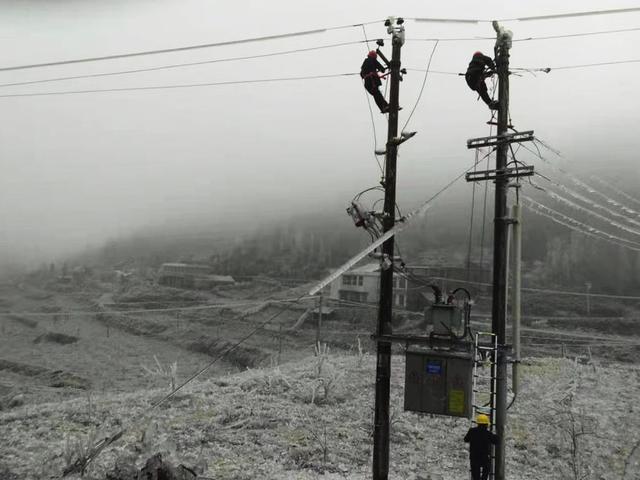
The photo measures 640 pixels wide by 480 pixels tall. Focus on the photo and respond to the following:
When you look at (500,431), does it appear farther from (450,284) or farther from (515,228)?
(450,284)

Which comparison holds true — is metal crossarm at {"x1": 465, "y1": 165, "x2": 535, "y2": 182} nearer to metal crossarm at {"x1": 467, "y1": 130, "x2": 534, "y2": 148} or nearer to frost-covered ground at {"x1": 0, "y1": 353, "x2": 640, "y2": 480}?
metal crossarm at {"x1": 467, "y1": 130, "x2": 534, "y2": 148}

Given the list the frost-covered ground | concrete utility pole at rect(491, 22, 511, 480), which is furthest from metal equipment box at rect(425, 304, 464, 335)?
the frost-covered ground

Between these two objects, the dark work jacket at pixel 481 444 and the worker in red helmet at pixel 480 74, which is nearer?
the dark work jacket at pixel 481 444

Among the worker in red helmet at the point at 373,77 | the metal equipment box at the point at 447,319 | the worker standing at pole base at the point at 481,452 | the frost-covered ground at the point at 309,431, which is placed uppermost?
the worker in red helmet at the point at 373,77

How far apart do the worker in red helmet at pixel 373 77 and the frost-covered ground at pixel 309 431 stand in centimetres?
805

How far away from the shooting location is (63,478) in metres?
8.62

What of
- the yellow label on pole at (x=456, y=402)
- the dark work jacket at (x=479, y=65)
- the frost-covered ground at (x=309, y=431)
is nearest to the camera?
the yellow label on pole at (x=456, y=402)

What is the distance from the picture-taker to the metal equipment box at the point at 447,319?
28.6 ft

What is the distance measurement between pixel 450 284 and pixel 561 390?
37.0m

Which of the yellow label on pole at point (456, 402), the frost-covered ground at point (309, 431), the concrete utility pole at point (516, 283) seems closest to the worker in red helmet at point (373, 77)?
the concrete utility pole at point (516, 283)

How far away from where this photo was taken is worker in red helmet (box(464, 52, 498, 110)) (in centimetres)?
951

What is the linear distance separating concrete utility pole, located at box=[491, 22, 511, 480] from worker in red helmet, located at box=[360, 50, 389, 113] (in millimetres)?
2408

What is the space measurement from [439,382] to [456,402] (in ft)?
1.46

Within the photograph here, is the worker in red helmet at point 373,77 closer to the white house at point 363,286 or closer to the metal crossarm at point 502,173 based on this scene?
the metal crossarm at point 502,173
